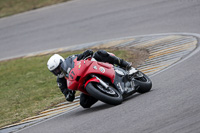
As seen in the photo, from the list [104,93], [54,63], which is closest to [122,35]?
[54,63]

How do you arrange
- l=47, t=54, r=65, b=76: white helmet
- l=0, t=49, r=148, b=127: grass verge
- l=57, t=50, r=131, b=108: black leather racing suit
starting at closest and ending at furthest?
1. l=47, t=54, r=65, b=76: white helmet
2. l=57, t=50, r=131, b=108: black leather racing suit
3. l=0, t=49, r=148, b=127: grass verge

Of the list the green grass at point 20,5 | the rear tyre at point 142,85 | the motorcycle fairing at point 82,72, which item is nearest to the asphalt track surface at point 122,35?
the rear tyre at point 142,85

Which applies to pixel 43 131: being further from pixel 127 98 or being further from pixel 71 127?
pixel 127 98

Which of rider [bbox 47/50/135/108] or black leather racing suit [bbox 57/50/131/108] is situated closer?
rider [bbox 47/50/135/108]

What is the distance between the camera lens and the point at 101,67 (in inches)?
294

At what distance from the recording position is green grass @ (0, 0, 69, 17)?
20.9 m

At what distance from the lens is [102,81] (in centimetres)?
721

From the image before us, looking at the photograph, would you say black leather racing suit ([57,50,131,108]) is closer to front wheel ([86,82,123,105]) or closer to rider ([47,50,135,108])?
rider ([47,50,135,108])

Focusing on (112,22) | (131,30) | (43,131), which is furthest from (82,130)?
(112,22)

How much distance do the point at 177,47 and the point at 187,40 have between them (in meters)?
0.54

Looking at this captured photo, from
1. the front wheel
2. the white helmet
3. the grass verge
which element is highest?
the white helmet

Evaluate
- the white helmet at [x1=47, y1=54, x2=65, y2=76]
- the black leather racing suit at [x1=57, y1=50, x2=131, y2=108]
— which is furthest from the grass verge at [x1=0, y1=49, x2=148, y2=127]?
the white helmet at [x1=47, y1=54, x2=65, y2=76]

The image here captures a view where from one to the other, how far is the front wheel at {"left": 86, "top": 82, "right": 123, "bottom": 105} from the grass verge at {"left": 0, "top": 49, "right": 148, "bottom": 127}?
7.48ft

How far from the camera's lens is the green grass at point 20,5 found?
20.9 metres
